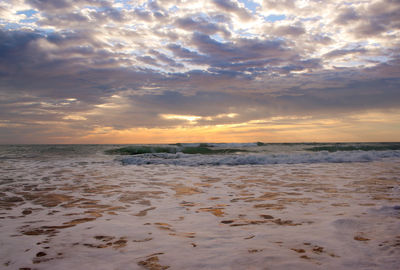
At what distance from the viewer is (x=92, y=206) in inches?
163

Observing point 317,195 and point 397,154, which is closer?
point 317,195

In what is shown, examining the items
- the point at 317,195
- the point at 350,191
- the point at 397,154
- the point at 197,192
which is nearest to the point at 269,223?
the point at 317,195

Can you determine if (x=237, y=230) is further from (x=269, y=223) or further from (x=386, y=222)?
(x=386, y=222)

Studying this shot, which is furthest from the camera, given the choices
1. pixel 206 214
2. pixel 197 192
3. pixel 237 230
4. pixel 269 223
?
pixel 197 192

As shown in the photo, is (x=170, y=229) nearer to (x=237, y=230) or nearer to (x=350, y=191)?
(x=237, y=230)

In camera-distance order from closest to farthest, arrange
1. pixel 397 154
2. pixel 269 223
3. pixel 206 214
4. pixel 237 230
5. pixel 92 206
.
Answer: pixel 237 230 < pixel 269 223 < pixel 206 214 < pixel 92 206 < pixel 397 154

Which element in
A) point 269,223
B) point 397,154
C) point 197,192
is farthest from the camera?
point 397,154

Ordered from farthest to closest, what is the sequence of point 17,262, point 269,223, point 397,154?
point 397,154 → point 269,223 → point 17,262

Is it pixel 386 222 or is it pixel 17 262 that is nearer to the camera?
pixel 17 262

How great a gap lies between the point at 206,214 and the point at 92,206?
1.88 metres

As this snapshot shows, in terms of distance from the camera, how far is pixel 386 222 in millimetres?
2951

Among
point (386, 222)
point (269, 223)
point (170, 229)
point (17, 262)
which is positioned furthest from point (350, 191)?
point (17, 262)

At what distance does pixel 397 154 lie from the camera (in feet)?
52.2

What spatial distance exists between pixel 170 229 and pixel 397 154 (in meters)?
17.9
